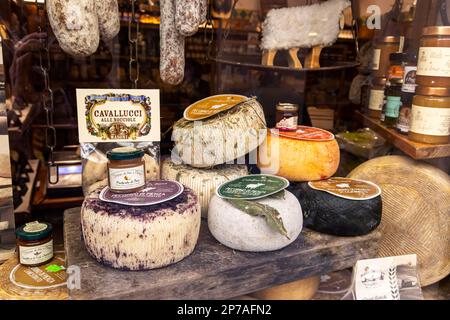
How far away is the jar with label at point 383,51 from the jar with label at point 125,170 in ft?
2.81

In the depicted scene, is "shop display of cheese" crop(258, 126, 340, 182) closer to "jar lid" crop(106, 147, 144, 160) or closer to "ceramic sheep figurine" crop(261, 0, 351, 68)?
"ceramic sheep figurine" crop(261, 0, 351, 68)

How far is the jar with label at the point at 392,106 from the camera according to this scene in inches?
51.1

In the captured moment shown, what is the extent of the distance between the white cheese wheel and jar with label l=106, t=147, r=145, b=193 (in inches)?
8.9

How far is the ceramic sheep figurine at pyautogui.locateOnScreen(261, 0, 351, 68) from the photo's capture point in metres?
1.21

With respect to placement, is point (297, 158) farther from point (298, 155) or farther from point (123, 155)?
point (123, 155)

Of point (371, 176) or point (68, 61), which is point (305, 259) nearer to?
point (371, 176)

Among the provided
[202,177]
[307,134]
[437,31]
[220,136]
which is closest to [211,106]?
[220,136]

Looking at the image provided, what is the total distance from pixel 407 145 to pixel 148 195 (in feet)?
2.68

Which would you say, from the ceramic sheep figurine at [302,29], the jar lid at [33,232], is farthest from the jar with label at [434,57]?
the jar lid at [33,232]

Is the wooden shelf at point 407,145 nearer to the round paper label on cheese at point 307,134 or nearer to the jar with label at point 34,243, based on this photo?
the round paper label on cheese at point 307,134

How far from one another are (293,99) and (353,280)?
578mm

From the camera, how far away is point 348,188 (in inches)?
45.1

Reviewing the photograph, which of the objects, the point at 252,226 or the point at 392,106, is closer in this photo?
the point at 252,226

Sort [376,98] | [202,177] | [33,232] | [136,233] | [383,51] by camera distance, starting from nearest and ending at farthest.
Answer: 1. [136,233]
2. [33,232]
3. [202,177]
4. [383,51]
5. [376,98]
